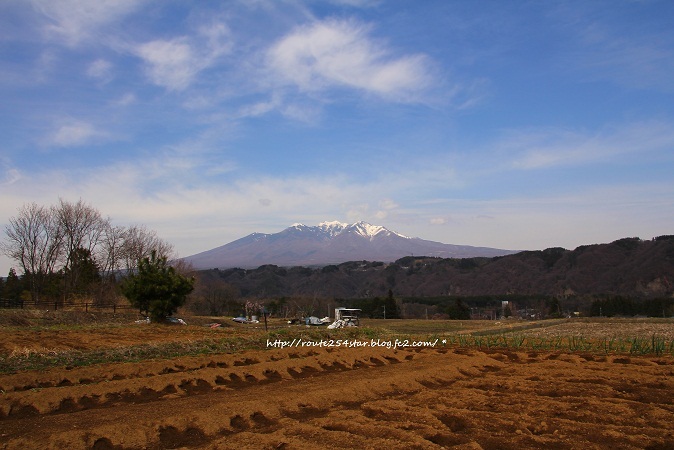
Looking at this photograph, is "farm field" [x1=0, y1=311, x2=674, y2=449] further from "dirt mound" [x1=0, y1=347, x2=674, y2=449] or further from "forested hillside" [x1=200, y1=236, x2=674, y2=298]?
"forested hillside" [x1=200, y1=236, x2=674, y2=298]

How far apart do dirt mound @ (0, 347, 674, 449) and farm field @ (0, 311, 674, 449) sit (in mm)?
27

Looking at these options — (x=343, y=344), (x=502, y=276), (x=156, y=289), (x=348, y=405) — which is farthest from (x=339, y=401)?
(x=502, y=276)

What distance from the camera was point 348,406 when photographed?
8898mm

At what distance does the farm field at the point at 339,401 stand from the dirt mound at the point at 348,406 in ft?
0.09

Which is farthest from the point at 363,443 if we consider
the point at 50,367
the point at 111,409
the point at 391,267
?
→ the point at 391,267

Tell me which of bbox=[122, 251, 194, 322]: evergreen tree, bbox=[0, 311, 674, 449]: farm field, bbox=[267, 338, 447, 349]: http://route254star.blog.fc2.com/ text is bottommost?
bbox=[267, 338, 447, 349]: http://route254star.blog.fc2.com/ text

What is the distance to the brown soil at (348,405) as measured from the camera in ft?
21.9

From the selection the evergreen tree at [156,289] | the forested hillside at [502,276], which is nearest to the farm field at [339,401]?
the evergreen tree at [156,289]

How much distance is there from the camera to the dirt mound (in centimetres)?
669

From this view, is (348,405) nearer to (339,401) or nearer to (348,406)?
(348,406)

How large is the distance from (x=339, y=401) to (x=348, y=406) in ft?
0.94

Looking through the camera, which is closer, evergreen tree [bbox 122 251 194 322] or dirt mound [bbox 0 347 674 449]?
dirt mound [bbox 0 347 674 449]

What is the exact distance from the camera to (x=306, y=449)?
626 cm

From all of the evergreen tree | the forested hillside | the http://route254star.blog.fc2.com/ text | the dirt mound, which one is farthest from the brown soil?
the forested hillside
